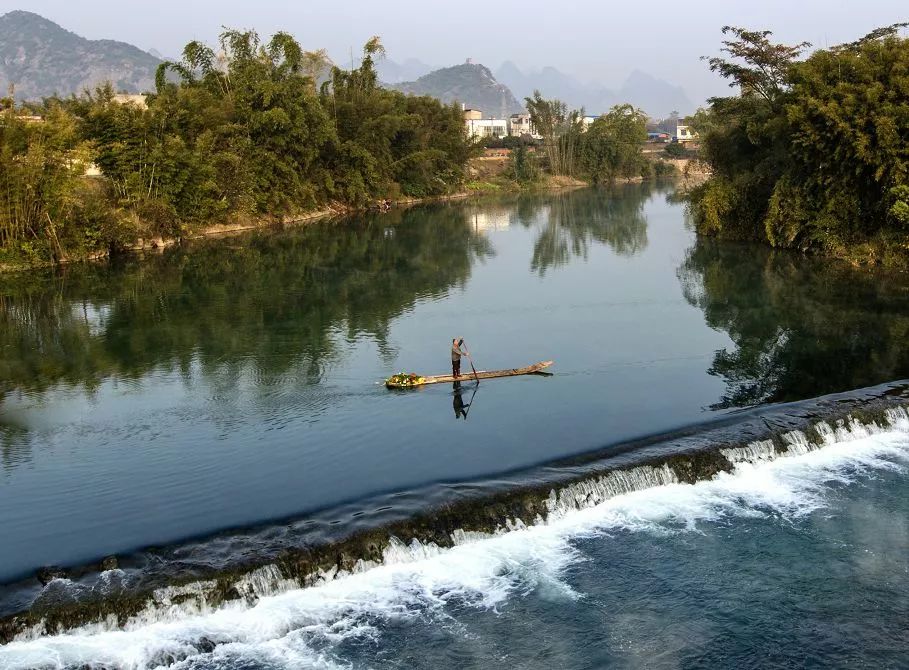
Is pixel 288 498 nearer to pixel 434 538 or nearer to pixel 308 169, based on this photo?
pixel 434 538

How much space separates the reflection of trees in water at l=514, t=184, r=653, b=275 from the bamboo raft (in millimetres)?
13742

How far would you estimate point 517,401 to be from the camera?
53.2 feet

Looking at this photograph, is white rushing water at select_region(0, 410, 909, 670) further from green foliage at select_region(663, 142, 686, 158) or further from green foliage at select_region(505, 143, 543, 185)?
green foliage at select_region(663, 142, 686, 158)

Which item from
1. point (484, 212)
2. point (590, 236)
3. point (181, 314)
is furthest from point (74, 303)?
point (484, 212)

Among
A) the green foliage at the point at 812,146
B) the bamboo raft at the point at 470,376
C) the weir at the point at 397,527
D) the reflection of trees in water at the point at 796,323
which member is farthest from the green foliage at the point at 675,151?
the weir at the point at 397,527

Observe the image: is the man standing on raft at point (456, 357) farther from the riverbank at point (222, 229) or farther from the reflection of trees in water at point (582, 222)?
the riverbank at point (222, 229)

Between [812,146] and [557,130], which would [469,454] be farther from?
[557,130]

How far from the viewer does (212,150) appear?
40.9 meters

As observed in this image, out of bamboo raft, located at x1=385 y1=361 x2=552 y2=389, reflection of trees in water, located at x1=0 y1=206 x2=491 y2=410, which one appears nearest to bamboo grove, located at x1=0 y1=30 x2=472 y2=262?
reflection of trees in water, located at x1=0 y1=206 x2=491 y2=410

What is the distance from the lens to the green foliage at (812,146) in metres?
25.0

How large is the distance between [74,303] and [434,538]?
1847 centimetres

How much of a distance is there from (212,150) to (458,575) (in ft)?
115

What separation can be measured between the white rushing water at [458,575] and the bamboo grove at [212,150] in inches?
943

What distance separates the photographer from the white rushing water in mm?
9039
